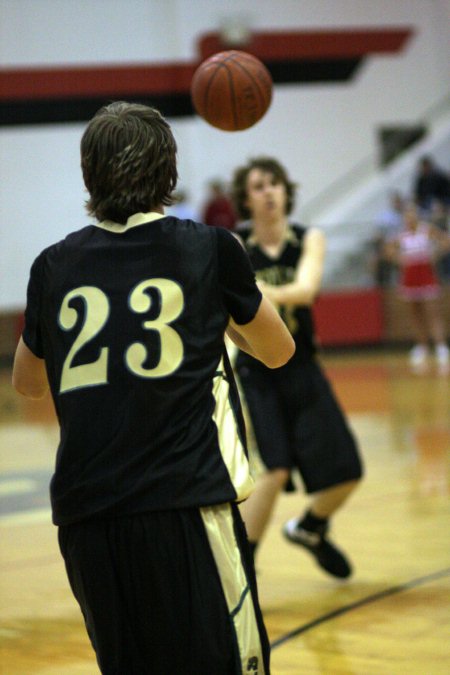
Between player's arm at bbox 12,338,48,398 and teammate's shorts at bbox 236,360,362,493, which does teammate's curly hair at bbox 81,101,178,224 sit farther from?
teammate's shorts at bbox 236,360,362,493

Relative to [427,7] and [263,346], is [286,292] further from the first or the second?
[427,7]

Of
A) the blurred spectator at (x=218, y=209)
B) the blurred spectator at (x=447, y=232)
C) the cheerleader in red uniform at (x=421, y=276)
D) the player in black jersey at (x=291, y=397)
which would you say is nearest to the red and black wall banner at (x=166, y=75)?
the blurred spectator at (x=218, y=209)

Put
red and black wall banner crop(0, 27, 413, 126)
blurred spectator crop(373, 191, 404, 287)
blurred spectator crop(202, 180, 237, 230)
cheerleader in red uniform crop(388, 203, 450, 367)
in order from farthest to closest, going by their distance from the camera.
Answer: red and black wall banner crop(0, 27, 413, 126) < blurred spectator crop(202, 180, 237, 230) < blurred spectator crop(373, 191, 404, 287) < cheerleader in red uniform crop(388, 203, 450, 367)

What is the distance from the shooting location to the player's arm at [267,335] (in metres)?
2.16

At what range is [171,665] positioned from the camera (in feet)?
6.72

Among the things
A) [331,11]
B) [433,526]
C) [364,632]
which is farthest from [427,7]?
[364,632]

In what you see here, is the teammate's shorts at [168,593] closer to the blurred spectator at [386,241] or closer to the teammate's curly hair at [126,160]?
the teammate's curly hair at [126,160]

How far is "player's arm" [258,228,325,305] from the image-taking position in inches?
166

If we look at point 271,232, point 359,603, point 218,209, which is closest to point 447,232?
point 218,209

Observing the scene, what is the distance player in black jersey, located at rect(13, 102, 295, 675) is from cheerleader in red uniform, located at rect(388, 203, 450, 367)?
1206 cm

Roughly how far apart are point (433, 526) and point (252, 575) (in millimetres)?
3295

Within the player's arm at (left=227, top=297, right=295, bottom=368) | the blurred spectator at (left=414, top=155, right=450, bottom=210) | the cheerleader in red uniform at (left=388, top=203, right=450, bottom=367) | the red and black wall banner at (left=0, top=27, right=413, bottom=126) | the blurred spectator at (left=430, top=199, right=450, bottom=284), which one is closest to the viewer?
the player's arm at (left=227, top=297, right=295, bottom=368)

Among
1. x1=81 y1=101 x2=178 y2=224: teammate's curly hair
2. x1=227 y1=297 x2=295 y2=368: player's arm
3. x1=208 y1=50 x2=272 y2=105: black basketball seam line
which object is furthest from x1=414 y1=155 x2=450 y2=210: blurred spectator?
x1=81 y1=101 x2=178 y2=224: teammate's curly hair

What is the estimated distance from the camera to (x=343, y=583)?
4.56 meters
